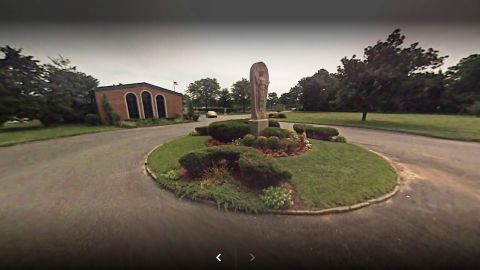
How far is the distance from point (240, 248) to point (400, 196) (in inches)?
159

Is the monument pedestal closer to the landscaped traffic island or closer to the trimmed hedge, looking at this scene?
the landscaped traffic island

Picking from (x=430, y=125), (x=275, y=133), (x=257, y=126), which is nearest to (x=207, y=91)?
(x=430, y=125)

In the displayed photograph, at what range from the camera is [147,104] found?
2436cm

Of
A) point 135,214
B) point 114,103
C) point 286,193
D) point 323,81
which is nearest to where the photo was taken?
point 135,214

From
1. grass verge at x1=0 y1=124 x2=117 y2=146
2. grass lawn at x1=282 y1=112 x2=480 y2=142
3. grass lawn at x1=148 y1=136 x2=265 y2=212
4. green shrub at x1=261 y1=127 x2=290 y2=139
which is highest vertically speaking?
green shrub at x1=261 y1=127 x2=290 y2=139

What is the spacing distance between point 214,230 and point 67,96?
25916 mm

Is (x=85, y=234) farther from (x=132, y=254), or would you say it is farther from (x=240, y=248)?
(x=240, y=248)

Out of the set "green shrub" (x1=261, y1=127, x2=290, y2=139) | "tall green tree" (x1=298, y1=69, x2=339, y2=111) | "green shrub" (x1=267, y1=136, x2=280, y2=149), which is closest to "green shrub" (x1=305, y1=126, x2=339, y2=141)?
"green shrub" (x1=261, y1=127, x2=290, y2=139)

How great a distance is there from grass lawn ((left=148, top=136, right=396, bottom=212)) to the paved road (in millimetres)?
281

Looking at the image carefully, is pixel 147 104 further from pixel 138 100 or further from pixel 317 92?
pixel 317 92

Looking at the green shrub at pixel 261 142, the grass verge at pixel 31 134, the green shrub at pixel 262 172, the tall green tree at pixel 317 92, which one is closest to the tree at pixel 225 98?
the tall green tree at pixel 317 92

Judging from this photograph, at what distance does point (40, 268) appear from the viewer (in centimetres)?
238

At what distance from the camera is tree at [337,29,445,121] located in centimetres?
1597

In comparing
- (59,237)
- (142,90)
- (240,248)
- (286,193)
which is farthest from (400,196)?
(142,90)
